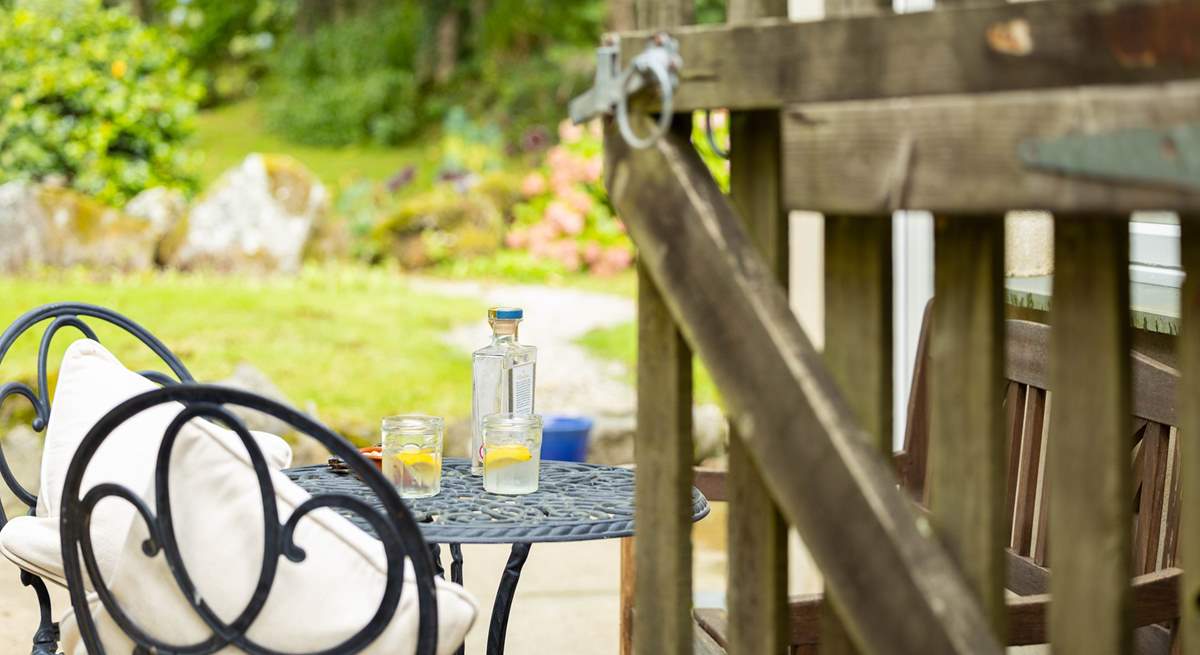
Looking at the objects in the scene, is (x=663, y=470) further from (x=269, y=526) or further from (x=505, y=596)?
(x=505, y=596)

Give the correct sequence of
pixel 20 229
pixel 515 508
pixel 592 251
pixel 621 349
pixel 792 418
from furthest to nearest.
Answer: pixel 592 251 < pixel 20 229 < pixel 621 349 < pixel 515 508 < pixel 792 418

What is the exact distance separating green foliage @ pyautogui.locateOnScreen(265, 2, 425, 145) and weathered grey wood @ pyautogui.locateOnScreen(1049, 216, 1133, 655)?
14990 mm

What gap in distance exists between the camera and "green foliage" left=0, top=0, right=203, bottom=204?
891 cm

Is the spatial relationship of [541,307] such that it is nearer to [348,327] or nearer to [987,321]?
[348,327]

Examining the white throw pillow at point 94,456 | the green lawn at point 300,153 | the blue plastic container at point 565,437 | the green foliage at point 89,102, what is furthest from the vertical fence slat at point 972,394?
the green lawn at point 300,153

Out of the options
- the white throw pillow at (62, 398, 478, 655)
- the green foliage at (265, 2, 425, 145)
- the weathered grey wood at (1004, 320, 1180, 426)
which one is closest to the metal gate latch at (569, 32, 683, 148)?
the white throw pillow at (62, 398, 478, 655)

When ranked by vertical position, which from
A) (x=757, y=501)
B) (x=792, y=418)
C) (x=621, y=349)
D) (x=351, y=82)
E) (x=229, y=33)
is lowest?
(x=621, y=349)

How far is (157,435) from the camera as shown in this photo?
6.74ft

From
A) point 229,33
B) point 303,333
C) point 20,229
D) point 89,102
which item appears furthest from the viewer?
point 229,33

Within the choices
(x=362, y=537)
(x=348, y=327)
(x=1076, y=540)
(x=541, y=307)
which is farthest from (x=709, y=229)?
(x=541, y=307)

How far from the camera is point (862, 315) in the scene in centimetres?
135

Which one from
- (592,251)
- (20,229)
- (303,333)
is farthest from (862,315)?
(592,251)

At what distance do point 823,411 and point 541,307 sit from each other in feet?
22.8

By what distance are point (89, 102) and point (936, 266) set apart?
28.5 ft
